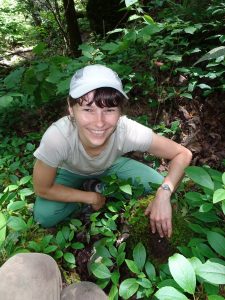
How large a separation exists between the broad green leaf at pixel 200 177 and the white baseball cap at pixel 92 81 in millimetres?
623

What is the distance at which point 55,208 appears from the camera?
2.53 meters

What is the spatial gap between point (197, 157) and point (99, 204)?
1.28 m

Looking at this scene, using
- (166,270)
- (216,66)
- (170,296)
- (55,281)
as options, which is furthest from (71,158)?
(216,66)

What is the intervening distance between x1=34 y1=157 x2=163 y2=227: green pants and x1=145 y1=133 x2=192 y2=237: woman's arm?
0.28m

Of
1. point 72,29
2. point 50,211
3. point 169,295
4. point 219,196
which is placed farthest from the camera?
point 72,29

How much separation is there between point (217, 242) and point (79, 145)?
3.73 ft

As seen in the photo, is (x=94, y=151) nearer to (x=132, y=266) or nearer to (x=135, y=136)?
(x=135, y=136)

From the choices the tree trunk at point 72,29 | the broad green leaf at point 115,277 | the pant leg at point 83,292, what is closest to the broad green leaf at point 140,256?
the broad green leaf at point 115,277

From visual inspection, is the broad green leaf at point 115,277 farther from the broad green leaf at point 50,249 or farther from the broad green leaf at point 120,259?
the broad green leaf at point 50,249

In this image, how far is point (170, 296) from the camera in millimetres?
1235

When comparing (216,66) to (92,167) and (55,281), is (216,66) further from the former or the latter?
(55,281)

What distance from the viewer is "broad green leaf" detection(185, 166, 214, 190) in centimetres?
163

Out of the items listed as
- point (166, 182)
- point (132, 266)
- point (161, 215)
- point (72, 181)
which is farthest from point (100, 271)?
point (72, 181)

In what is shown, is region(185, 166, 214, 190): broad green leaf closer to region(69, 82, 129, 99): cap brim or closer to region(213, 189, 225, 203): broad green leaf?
region(213, 189, 225, 203): broad green leaf
